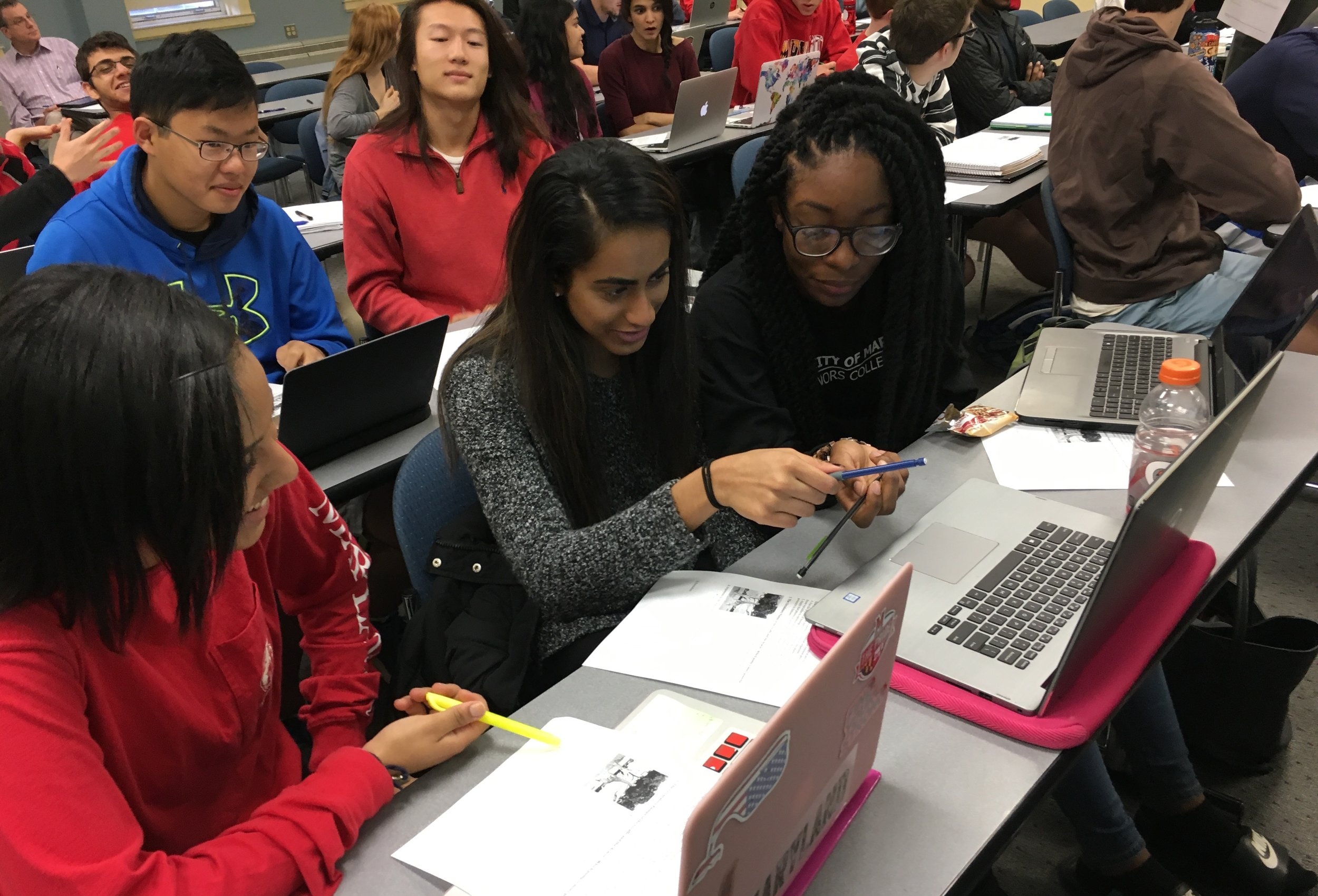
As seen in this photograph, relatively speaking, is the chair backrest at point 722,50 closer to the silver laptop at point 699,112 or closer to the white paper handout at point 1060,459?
the silver laptop at point 699,112

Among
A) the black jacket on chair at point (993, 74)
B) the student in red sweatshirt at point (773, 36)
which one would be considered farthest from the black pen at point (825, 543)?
the student in red sweatshirt at point (773, 36)

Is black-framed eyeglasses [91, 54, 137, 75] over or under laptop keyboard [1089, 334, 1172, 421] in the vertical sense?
over

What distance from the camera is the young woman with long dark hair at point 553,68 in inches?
146

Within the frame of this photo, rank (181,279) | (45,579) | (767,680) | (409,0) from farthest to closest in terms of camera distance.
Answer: (409,0) → (181,279) → (767,680) → (45,579)

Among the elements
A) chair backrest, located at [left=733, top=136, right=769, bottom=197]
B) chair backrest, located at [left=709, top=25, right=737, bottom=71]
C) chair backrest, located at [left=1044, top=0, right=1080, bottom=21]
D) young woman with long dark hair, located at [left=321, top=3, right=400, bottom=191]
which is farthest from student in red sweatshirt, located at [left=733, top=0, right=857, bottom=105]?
chair backrest, located at [left=1044, top=0, right=1080, bottom=21]

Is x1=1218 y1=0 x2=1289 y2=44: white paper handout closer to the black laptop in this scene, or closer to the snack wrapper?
the snack wrapper

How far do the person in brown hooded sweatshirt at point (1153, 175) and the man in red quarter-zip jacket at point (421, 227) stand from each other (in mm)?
1421

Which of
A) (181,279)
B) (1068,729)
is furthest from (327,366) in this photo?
(1068,729)

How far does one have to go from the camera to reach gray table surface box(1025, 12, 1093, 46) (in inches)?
194

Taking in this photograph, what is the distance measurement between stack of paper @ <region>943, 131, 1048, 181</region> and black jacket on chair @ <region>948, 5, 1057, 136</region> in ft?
1.83

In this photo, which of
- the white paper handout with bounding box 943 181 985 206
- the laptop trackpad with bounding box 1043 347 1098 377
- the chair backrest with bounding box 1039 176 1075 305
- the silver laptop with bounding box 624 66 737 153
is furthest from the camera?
the silver laptop with bounding box 624 66 737 153

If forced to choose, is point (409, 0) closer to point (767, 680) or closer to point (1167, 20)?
point (1167, 20)

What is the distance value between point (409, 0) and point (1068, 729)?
231 centimetres

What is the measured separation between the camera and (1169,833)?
56.7 inches
